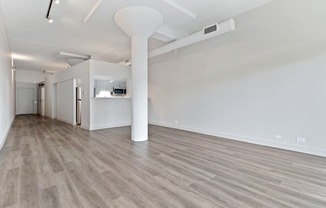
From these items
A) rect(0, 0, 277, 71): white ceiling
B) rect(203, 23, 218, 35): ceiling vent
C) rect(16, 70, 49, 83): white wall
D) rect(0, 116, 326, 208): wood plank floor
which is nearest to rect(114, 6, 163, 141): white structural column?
rect(0, 0, 277, 71): white ceiling

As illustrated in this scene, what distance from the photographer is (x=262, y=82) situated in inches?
170

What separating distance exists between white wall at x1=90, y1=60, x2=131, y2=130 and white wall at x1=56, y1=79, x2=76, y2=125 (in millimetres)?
1724

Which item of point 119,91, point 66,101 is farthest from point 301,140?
point 66,101

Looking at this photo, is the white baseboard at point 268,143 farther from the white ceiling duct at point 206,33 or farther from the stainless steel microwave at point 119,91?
the stainless steel microwave at point 119,91

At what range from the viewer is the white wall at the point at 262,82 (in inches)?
142

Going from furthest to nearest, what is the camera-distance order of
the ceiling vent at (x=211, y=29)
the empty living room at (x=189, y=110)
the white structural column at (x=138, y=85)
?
the white structural column at (x=138, y=85) → the ceiling vent at (x=211, y=29) → the empty living room at (x=189, y=110)

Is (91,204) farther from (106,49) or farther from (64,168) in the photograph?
(106,49)

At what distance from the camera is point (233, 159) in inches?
132

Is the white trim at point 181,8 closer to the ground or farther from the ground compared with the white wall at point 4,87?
farther from the ground

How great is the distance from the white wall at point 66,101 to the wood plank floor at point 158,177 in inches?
145

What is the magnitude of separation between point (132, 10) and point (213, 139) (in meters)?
4.25

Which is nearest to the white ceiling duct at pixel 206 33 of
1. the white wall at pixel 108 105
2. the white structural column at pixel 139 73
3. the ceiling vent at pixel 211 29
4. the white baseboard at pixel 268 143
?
the ceiling vent at pixel 211 29

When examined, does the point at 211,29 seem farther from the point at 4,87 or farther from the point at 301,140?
the point at 4,87

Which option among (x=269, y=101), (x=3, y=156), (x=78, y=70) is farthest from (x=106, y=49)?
(x=269, y=101)
